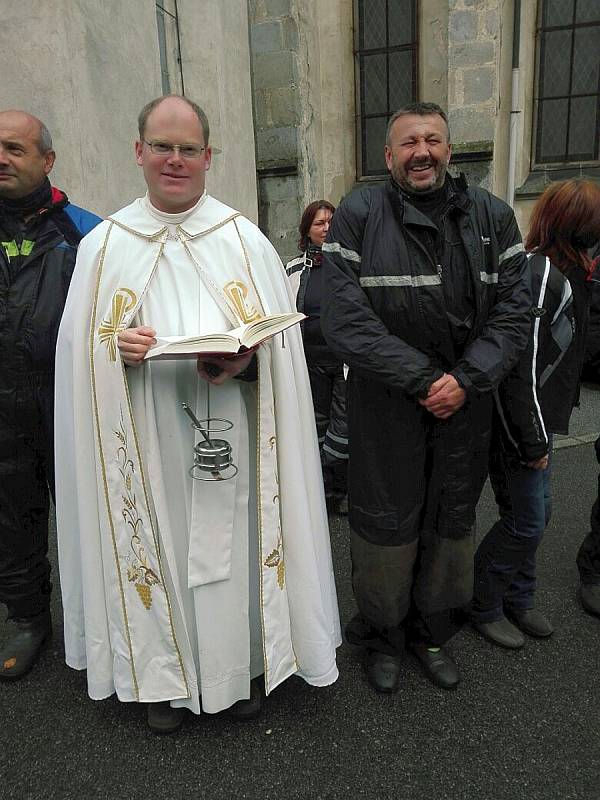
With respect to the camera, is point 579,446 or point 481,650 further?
point 579,446

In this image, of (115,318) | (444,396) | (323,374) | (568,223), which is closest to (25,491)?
(115,318)

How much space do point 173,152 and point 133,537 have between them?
1243 millimetres

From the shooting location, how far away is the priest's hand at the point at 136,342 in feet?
6.56

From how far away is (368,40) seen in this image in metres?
9.90

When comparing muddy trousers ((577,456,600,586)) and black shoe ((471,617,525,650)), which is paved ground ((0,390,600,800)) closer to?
black shoe ((471,617,525,650))

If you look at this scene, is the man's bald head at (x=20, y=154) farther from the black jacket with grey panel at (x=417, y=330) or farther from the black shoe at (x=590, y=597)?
the black shoe at (x=590, y=597)

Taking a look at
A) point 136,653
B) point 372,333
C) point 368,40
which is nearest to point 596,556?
point 372,333

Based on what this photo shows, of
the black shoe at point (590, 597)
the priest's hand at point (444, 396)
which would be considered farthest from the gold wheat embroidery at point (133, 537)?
the black shoe at point (590, 597)

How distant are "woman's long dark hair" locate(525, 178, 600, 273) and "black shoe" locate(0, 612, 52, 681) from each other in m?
2.64

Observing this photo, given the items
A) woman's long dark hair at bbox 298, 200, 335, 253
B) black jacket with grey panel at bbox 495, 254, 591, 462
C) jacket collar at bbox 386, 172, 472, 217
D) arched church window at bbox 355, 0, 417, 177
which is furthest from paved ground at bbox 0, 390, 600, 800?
arched church window at bbox 355, 0, 417, 177

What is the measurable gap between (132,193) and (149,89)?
1026mm

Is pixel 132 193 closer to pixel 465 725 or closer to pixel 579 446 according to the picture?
pixel 579 446

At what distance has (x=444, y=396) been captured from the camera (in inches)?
86.7

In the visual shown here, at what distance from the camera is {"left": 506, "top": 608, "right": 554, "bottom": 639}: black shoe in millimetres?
2887
